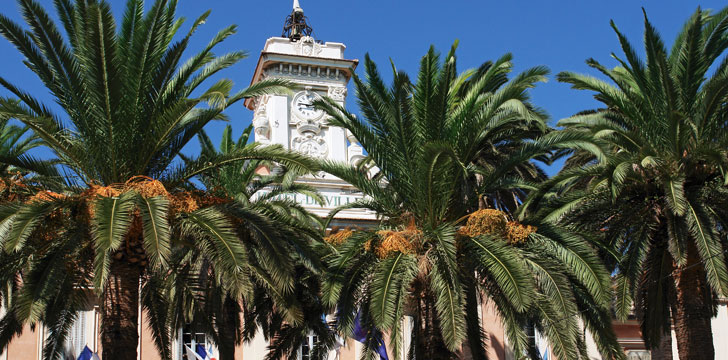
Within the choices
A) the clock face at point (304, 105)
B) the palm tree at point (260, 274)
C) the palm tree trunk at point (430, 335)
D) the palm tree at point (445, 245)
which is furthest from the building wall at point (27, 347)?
the clock face at point (304, 105)

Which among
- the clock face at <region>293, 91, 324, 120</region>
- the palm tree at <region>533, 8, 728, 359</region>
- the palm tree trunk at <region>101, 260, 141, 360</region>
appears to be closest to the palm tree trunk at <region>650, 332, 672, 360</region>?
the palm tree at <region>533, 8, 728, 359</region>

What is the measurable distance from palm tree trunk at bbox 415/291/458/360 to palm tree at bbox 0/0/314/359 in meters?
4.42

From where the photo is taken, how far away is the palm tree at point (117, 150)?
2086 centimetres

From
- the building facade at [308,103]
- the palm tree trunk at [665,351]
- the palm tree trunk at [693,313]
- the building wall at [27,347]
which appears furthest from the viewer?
the building facade at [308,103]

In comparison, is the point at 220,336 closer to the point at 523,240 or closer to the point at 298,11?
the point at 523,240

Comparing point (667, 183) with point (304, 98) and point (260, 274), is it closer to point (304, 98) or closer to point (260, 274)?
point (260, 274)

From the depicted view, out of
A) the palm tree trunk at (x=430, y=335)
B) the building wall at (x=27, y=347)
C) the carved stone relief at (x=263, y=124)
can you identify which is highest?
the carved stone relief at (x=263, y=124)

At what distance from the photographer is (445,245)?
22.5 meters

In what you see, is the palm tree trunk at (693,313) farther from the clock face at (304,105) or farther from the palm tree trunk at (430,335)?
the clock face at (304,105)

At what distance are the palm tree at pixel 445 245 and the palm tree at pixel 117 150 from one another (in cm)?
289

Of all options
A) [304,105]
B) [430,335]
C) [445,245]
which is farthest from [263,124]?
[445,245]

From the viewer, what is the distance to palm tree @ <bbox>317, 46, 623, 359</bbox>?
2253cm

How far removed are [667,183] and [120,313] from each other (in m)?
11.8

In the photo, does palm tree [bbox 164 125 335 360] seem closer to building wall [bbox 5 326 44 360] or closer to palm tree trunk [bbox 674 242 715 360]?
palm tree trunk [bbox 674 242 715 360]
